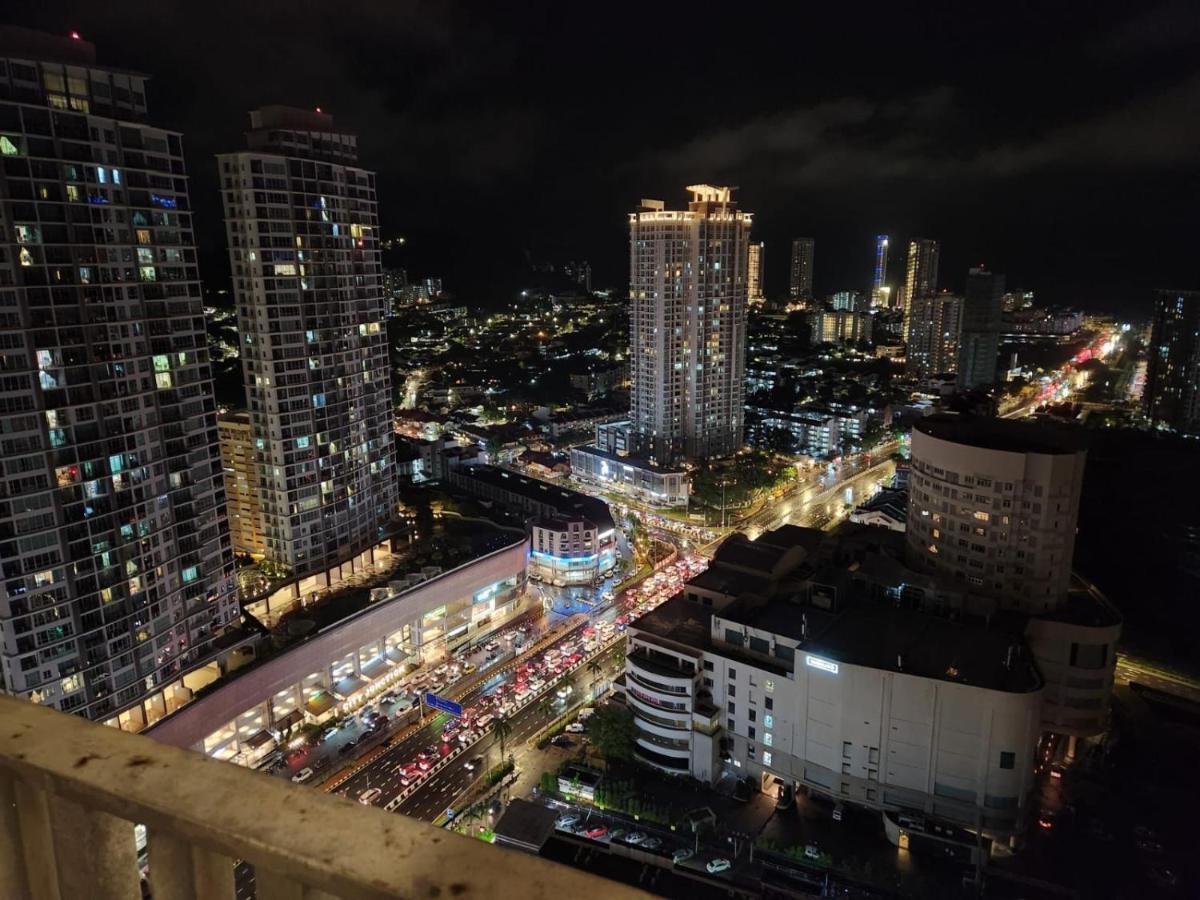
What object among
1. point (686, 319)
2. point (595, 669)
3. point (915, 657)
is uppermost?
point (686, 319)

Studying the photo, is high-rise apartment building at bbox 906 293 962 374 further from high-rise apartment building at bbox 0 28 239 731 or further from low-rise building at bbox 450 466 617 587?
high-rise apartment building at bbox 0 28 239 731

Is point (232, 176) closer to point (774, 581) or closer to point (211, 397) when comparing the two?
point (211, 397)

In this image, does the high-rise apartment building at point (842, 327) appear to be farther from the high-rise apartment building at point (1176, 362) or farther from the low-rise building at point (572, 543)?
the low-rise building at point (572, 543)

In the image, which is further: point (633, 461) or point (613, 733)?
point (633, 461)

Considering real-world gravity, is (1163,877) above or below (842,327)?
below

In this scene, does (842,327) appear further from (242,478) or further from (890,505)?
(242,478)

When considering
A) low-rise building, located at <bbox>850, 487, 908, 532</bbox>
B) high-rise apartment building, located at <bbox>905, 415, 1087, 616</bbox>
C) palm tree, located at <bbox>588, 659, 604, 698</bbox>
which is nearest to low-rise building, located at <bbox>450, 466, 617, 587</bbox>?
palm tree, located at <bbox>588, 659, 604, 698</bbox>

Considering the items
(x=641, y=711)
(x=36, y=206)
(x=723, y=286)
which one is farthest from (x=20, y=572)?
(x=723, y=286)

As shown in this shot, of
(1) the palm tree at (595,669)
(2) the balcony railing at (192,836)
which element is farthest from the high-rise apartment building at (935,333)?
(2) the balcony railing at (192,836)

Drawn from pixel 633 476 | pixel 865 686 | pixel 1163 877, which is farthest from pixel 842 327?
pixel 1163 877
